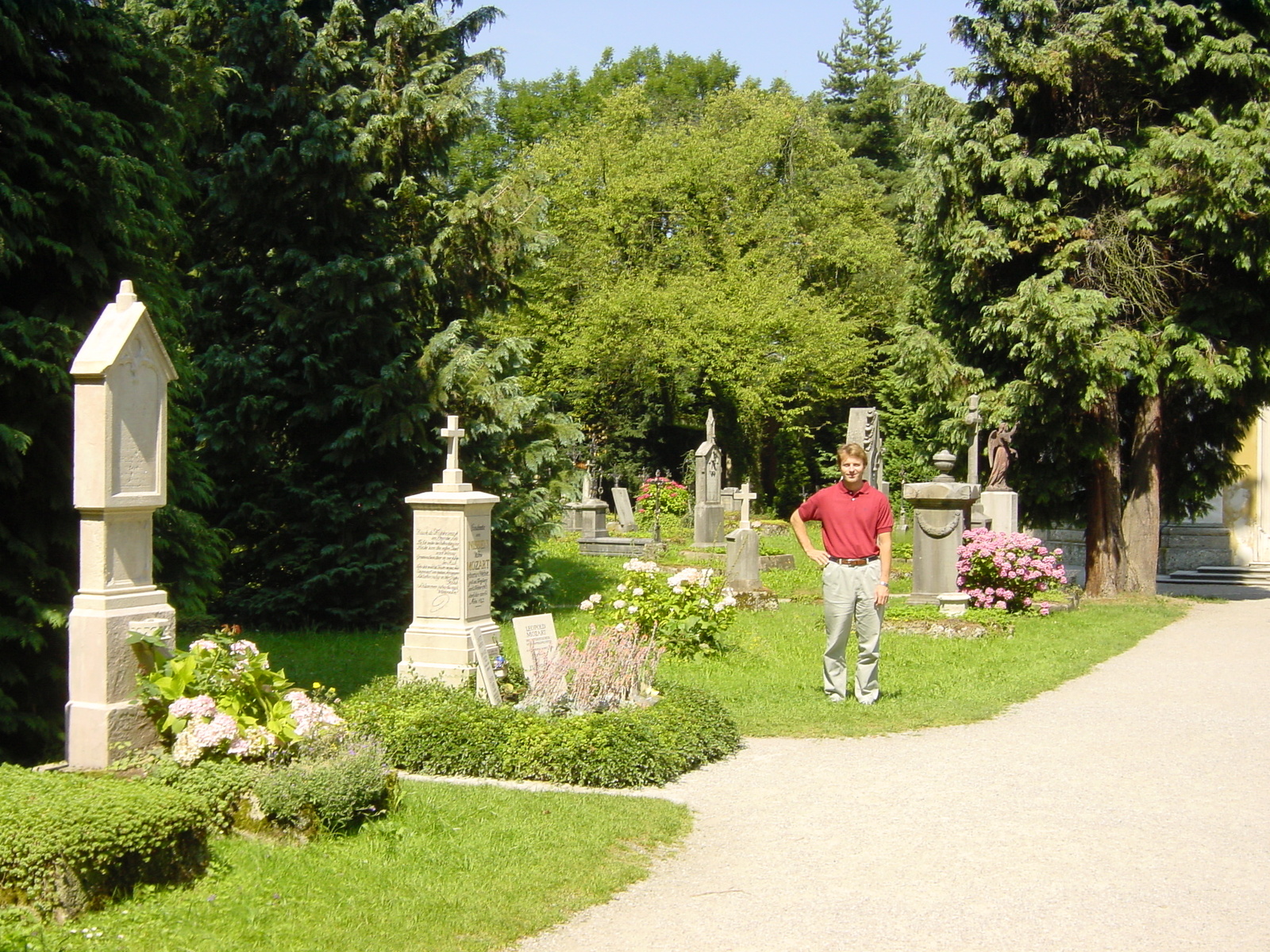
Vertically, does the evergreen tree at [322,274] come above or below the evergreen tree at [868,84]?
below

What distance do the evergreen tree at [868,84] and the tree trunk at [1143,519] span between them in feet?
99.1

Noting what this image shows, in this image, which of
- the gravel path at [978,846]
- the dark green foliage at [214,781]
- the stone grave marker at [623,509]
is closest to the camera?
the gravel path at [978,846]

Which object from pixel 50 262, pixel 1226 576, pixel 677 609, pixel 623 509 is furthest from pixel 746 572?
pixel 623 509

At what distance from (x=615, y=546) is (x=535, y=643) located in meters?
17.4

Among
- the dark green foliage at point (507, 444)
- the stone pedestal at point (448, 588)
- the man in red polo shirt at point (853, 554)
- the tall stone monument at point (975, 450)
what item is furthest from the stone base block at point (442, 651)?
the tall stone monument at point (975, 450)

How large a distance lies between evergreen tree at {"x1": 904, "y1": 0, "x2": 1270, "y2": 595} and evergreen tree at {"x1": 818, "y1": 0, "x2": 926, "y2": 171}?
96.2 ft

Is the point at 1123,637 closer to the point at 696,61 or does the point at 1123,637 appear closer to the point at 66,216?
the point at 66,216

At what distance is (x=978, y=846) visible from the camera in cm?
618

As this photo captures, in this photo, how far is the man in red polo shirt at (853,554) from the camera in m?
9.56

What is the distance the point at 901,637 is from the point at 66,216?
977 cm

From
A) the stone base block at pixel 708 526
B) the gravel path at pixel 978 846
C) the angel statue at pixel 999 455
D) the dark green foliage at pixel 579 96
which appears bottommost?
the gravel path at pixel 978 846

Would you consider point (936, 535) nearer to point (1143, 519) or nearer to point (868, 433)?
point (1143, 519)

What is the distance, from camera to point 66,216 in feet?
26.9

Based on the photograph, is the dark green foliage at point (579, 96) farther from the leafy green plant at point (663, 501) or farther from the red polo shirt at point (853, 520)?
the red polo shirt at point (853, 520)
